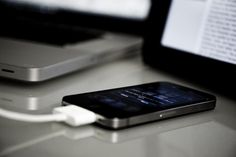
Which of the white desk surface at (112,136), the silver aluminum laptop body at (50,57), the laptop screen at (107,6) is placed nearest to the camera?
the white desk surface at (112,136)

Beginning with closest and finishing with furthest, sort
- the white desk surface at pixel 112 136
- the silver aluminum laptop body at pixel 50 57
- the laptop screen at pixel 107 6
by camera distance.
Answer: the white desk surface at pixel 112 136 < the silver aluminum laptop body at pixel 50 57 < the laptop screen at pixel 107 6

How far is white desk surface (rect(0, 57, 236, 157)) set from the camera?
1.25 feet

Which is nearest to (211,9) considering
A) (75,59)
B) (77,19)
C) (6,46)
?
(75,59)

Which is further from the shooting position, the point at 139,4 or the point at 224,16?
the point at 139,4

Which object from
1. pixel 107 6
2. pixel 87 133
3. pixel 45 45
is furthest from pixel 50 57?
pixel 107 6

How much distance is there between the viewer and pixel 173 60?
656 millimetres

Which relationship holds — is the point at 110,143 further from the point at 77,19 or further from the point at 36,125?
the point at 77,19

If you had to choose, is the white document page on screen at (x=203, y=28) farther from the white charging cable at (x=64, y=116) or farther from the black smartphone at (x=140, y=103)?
the white charging cable at (x=64, y=116)

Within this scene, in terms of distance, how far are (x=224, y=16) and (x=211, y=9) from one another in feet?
0.09

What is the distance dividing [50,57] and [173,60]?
0.18 m

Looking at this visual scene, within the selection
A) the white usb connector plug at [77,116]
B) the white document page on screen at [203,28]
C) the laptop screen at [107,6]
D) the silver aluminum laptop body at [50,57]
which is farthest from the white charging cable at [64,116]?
the laptop screen at [107,6]

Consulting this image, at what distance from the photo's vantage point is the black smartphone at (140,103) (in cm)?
42

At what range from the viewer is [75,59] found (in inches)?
23.9

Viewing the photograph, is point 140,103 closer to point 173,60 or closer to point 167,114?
point 167,114
